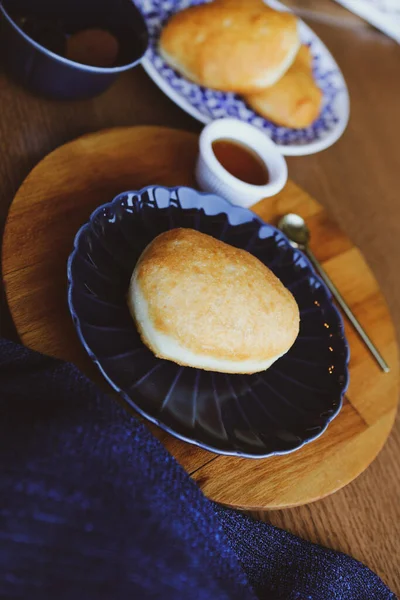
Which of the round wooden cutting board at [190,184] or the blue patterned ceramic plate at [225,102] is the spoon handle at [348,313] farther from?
the blue patterned ceramic plate at [225,102]

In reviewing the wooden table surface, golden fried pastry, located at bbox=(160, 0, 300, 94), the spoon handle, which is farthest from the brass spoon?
golden fried pastry, located at bbox=(160, 0, 300, 94)

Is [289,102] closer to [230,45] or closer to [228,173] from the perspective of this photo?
[230,45]

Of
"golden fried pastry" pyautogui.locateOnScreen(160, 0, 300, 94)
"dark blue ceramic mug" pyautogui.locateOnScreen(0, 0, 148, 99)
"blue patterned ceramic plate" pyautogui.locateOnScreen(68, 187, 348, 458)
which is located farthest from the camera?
"golden fried pastry" pyautogui.locateOnScreen(160, 0, 300, 94)

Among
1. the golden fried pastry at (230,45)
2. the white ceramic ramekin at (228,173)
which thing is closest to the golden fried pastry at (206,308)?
the white ceramic ramekin at (228,173)

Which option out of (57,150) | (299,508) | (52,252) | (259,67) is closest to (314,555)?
(299,508)

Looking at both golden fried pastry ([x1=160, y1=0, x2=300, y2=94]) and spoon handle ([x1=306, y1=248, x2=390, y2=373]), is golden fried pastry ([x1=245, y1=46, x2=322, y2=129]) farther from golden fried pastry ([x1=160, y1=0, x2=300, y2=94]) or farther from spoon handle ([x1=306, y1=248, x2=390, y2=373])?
spoon handle ([x1=306, y1=248, x2=390, y2=373])

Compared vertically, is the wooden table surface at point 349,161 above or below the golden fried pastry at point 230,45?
below

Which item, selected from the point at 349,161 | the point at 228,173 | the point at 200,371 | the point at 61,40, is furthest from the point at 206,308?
the point at 349,161

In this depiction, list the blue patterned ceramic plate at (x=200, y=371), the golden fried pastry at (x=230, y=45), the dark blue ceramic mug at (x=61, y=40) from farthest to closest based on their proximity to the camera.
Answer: the golden fried pastry at (x=230, y=45) → the dark blue ceramic mug at (x=61, y=40) → the blue patterned ceramic plate at (x=200, y=371)
